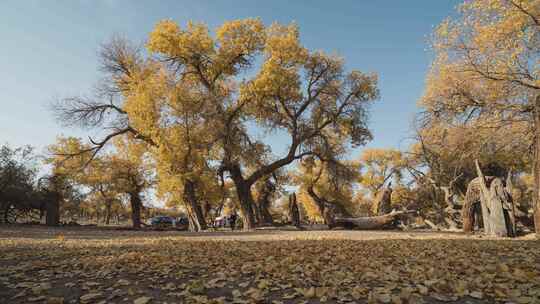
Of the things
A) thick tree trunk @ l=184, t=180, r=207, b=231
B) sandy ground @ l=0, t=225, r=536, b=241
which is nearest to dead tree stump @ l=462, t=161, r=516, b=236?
sandy ground @ l=0, t=225, r=536, b=241

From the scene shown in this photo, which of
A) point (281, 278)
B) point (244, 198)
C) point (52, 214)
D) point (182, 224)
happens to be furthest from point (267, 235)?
point (182, 224)

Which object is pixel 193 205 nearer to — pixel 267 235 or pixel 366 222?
pixel 267 235

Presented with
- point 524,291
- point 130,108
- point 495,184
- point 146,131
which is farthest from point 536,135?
point 130,108

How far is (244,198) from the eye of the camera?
22781mm

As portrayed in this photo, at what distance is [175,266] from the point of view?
5652mm

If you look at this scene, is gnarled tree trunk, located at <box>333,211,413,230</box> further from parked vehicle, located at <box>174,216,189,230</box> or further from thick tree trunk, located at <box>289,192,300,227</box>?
parked vehicle, located at <box>174,216,189,230</box>

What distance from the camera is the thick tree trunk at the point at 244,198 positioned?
22375 mm

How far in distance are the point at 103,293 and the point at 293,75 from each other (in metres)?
19.0

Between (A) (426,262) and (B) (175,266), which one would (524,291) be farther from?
(B) (175,266)

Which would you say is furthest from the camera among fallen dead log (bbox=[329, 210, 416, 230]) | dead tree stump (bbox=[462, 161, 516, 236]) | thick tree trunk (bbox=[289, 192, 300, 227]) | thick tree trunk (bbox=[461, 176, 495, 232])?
thick tree trunk (bbox=[289, 192, 300, 227])

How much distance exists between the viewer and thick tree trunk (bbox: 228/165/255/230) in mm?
22375

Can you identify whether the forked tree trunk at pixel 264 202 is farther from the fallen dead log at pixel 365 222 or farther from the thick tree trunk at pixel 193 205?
the fallen dead log at pixel 365 222

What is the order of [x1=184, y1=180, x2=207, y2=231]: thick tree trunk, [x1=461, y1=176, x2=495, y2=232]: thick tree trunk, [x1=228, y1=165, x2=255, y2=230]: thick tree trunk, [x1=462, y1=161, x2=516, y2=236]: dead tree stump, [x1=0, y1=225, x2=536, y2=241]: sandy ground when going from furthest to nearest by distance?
[x1=228, y1=165, x2=255, y2=230]: thick tree trunk, [x1=184, y1=180, x2=207, y2=231]: thick tree trunk, [x1=461, y1=176, x2=495, y2=232]: thick tree trunk, [x1=0, y1=225, x2=536, y2=241]: sandy ground, [x1=462, y1=161, x2=516, y2=236]: dead tree stump

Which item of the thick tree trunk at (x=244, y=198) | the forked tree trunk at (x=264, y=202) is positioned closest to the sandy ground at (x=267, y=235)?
the thick tree trunk at (x=244, y=198)
